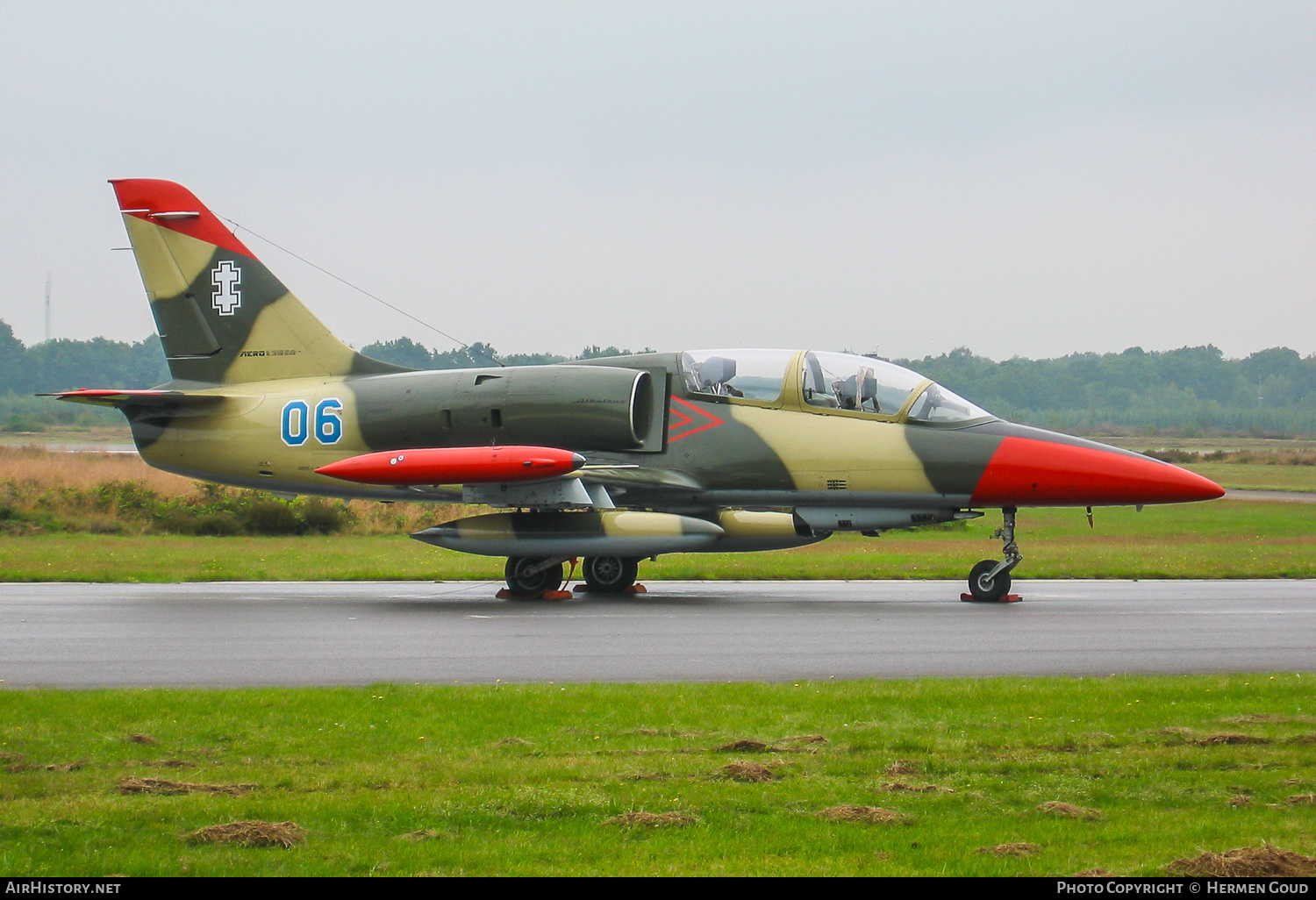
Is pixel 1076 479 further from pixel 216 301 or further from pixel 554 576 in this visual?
pixel 216 301

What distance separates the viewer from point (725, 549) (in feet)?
54.0

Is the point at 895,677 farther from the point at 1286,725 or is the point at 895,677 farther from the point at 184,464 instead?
the point at 184,464

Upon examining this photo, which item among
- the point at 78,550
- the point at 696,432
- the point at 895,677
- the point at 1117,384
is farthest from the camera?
the point at 1117,384

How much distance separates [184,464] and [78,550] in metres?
7.53

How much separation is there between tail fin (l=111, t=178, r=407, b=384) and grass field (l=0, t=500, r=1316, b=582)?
3405 millimetres

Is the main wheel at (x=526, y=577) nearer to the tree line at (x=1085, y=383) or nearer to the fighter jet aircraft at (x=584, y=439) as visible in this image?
the fighter jet aircraft at (x=584, y=439)

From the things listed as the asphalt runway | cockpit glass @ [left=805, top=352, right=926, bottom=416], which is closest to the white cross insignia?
the asphalt runway

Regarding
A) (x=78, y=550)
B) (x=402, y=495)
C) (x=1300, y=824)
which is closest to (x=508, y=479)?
(x=402, y=495)

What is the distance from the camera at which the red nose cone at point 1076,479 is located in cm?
1509

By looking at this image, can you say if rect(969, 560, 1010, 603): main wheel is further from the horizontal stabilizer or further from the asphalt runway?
the horizontal stabilizer

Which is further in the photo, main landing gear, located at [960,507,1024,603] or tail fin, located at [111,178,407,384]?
tail fin, located at [111,178,407,384]

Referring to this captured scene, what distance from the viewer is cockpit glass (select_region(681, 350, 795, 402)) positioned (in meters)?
16.5

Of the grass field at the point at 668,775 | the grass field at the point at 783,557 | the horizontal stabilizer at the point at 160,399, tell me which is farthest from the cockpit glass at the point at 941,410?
the horizontal stabilizer at the point at 160,399

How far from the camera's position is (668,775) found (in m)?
6.77
